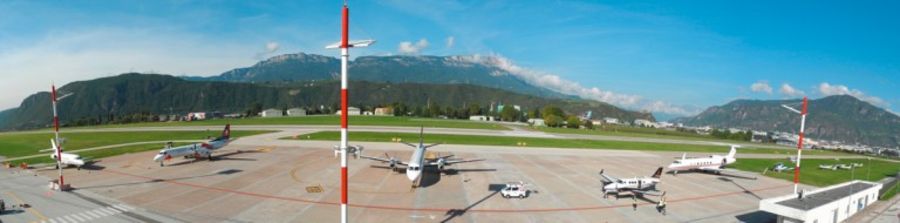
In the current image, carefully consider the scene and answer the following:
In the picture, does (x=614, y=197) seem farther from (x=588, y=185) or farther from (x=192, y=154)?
(x=192, y=154)

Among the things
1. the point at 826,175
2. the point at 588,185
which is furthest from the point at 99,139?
the point at 826,175

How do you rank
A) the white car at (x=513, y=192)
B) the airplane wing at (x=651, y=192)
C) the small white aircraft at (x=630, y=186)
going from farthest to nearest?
the small white aircraft at (x=630, y=186) → the airplane wing at (x=651, y=192) → the white car at (x=513, y=192)

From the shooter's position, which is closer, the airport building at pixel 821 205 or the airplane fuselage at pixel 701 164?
the airport building at pixel 821 205

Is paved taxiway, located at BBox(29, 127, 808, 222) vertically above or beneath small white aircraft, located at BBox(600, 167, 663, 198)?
beneath

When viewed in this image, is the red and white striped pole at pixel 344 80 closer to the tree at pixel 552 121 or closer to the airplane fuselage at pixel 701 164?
the airplane fuselage at pixel 701 164

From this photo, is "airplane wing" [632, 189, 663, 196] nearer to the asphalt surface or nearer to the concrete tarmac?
the concrete tarmac

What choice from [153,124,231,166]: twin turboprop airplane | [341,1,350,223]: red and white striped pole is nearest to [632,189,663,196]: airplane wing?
[341,1,350,223]: red and white striped pole

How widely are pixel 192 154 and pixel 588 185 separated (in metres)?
48.3

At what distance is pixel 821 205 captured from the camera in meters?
25.7

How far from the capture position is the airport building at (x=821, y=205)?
80.5 ft

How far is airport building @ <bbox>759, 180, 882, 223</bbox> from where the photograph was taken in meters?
24.5

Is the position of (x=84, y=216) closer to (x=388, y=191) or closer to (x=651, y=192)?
(x=388, y=191)

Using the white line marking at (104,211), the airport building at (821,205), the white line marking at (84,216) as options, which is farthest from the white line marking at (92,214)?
the airport building at (821,205)

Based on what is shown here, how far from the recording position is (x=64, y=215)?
86.5 feet
